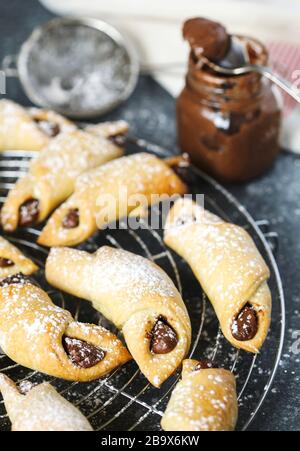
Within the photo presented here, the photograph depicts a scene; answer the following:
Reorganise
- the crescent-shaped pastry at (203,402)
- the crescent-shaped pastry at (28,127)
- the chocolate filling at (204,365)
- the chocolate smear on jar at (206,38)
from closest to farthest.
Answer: the crescent-shaped pastry at (203,402)
the chocolate filling at (204,365)
the chocolate smear on jar at (206,38)
the crescent-shaped pastry at (28,127)

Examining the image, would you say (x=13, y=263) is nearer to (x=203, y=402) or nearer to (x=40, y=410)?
(x=40, y=410)

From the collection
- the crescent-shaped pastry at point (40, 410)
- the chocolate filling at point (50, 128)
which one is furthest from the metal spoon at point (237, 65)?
the crescent-shaped pastry at point (40, 410)

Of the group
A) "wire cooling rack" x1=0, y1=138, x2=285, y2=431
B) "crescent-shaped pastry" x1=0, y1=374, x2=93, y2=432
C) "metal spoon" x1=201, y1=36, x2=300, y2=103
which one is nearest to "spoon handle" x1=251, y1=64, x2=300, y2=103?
"metal spoon" x1=201, y1=36, x2=300, y2=103

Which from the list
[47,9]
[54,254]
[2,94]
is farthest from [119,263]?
[47,9]

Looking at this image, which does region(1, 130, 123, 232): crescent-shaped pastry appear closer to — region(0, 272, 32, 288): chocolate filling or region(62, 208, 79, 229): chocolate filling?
region(62, 208, 79, 229): chocolate filling

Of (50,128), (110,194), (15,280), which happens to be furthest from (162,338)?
(50,128)

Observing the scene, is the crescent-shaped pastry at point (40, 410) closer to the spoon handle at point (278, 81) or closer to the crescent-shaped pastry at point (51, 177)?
the crescent-shaped pastry at point (51, 177)
